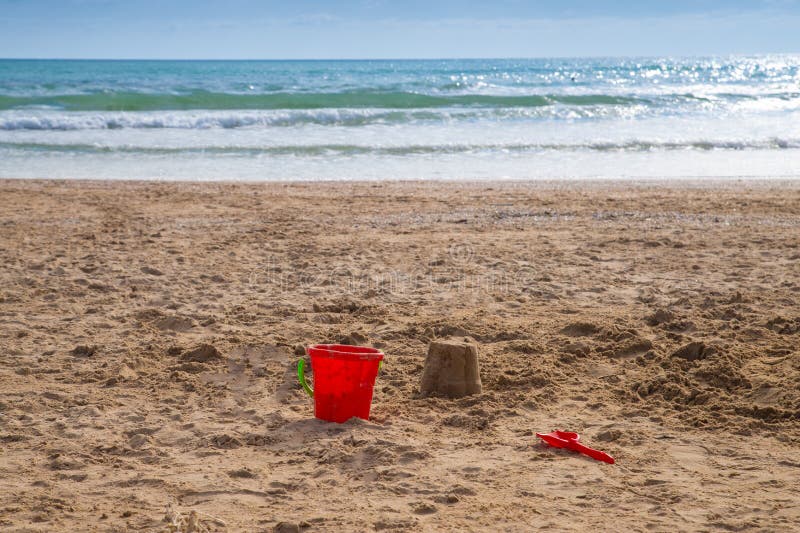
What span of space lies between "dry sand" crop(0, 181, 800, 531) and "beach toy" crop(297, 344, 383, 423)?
0.26ft

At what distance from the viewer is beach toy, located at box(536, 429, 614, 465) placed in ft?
10.8

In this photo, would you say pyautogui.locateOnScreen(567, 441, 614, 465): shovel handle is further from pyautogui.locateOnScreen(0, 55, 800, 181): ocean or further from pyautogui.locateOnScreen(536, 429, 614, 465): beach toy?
pyautogui.locateOnScreen(0, 55, 800, 181): ocean

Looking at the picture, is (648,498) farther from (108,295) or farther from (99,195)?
(99,195)

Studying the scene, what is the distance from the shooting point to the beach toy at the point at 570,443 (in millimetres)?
3291

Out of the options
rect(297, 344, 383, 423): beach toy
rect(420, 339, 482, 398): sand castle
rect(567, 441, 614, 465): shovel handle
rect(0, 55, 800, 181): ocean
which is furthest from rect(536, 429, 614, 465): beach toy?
rect(0, 55, 800, 181): ocean

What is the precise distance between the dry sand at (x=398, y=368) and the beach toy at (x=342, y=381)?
0.08m

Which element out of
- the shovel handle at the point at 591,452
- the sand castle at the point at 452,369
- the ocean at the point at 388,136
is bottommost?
the shovel handle at the point at 591,452

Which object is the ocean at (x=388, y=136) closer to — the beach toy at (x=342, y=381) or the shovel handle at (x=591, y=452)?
the beach toy at (x=342, y=381)

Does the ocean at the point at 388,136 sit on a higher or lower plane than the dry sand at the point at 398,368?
higher

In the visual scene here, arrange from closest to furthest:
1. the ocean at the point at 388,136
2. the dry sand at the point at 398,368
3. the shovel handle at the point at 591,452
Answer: the dry sand at the point at 398,368
the shovel handle at the point at 591,452
the ocean at the point at 388,136

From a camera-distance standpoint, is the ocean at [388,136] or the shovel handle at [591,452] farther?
the ocean at [388,136]

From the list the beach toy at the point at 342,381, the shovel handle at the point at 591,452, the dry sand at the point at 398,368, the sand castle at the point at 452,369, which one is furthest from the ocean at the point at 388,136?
the shovel handle at the point at 591,452

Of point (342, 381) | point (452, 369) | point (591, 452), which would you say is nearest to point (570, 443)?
point (591, 452)

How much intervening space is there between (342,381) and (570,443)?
1.03 m
